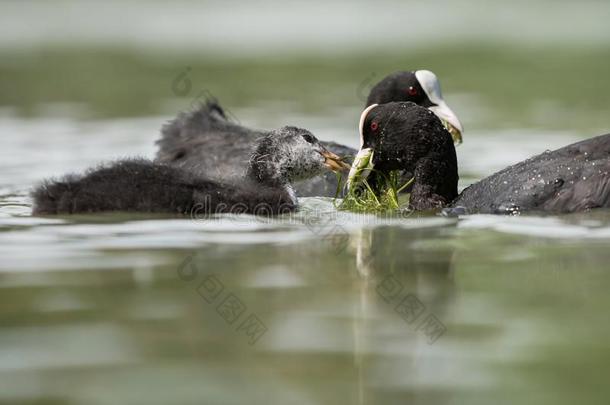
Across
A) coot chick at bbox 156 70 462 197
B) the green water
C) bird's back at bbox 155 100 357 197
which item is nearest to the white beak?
coot chick at bbox 156 70 462 197

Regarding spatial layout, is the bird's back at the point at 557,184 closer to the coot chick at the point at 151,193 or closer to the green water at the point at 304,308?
the green water at the point at 304,308

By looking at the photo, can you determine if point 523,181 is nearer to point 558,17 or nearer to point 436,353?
point 436,353

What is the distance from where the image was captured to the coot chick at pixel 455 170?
764 cm

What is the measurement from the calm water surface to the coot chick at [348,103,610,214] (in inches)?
9.7

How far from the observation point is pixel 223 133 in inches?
414

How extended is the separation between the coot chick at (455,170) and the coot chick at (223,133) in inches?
48.4

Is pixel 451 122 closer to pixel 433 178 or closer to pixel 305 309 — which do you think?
pixel 433 178

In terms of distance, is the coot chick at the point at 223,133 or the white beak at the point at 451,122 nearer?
the coot chick at the point at 223,133

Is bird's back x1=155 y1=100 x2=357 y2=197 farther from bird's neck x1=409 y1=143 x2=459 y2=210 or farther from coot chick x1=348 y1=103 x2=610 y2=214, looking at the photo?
bird's neck x1=409 y1=143 x2=459 y2=210

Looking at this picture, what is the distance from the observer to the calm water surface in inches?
174

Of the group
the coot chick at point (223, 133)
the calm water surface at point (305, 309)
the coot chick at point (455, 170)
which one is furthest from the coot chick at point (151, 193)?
the coot chick at point (223, 133)

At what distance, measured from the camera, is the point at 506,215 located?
7773mm

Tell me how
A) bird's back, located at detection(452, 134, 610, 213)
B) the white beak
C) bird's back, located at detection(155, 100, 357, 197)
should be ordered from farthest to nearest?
1. the white beak
2. bird's back, located at detection(155, 100, 357, 197)
3. bird's back, located at detection(452, 134, 610, 213)

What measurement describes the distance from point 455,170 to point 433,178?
0.20 m
